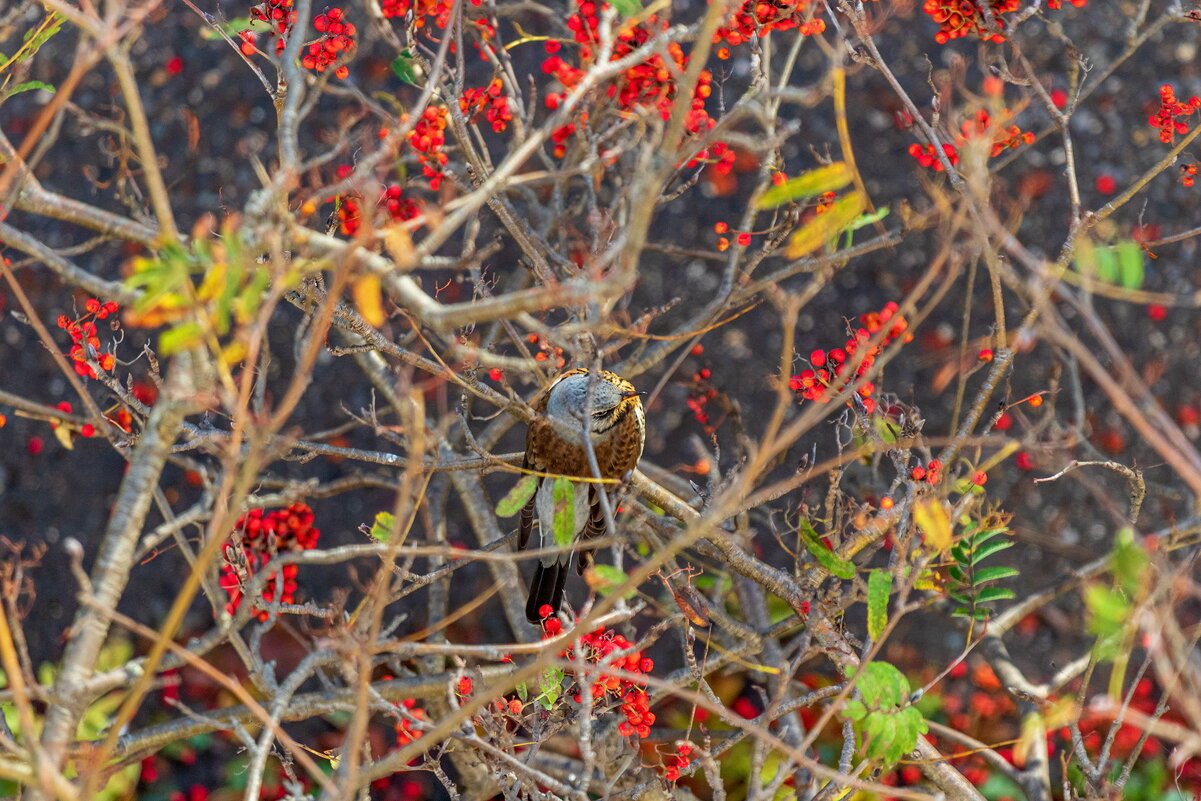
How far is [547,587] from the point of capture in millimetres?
3162

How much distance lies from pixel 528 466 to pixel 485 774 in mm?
1044

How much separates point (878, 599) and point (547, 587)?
1.32 meters

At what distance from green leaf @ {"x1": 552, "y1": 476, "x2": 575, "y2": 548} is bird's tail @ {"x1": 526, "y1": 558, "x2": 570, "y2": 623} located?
87 centimetres

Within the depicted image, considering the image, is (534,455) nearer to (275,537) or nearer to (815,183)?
(275,537)

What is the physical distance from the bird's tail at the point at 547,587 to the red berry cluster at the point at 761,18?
1.49 m

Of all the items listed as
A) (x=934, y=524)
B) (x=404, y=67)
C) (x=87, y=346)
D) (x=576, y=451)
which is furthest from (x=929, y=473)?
(x=87, y=346)

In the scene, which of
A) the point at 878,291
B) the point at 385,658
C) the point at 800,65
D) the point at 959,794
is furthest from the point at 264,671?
the point at 800,65

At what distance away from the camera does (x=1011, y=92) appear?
4.66 metres

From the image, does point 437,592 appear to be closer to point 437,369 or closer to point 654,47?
point 437,369

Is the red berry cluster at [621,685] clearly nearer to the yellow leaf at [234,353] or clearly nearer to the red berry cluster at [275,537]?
the red berry cluster at [275,537]

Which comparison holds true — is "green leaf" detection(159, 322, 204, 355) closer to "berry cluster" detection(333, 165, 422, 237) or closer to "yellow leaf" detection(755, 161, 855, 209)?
"yellow leaf" detection(755, 161, 855, 209)

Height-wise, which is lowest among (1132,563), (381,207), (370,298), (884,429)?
(884,429)

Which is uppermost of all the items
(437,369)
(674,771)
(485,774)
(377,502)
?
(437,369)

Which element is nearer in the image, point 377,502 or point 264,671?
point 264,671
